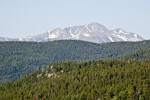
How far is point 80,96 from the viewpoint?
188 m

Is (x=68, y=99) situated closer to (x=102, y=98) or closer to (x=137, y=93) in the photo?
(x=102, y=98)

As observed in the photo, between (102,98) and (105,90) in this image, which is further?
(105,90)

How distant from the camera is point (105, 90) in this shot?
195250 mm

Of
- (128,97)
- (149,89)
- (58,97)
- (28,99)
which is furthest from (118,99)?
(28,99)

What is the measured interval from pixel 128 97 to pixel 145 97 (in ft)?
26.4

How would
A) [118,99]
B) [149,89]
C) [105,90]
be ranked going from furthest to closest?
1. [105,90]
2. [149,89]
3. [118,99]

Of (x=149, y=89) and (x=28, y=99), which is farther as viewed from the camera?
(x=28, y=99)

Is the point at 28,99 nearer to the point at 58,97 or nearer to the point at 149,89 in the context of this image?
the point at 58,97

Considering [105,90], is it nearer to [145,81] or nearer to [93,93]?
[93,93]

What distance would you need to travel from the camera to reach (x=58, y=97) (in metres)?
198

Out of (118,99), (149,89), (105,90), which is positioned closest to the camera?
(118,99)

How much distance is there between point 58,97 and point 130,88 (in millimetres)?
40298

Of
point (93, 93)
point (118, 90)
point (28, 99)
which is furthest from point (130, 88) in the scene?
point (28, 99)

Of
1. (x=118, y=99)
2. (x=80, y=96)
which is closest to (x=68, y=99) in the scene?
(x=80, y=96)
